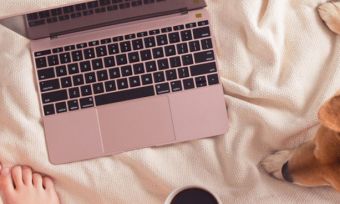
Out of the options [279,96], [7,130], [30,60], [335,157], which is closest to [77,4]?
[30,60]

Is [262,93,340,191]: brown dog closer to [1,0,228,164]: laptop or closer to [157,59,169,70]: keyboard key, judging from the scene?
[1,0,228,164]: laptop

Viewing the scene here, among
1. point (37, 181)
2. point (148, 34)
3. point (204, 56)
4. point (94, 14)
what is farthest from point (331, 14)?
point (37, 181)

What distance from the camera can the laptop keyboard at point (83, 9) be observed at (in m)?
0.98

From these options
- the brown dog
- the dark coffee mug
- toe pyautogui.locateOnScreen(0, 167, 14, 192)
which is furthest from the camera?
toe pyautogui.locateOnScreen(0, 167, 14, 192)

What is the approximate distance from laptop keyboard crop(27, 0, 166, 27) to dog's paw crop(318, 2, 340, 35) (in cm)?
35

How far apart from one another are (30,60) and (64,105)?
0.40 ft

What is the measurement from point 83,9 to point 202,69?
27cm

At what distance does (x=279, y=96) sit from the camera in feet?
3.31

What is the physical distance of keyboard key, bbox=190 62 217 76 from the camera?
998 mm

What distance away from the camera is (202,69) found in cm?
100

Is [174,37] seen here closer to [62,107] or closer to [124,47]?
[124,47]

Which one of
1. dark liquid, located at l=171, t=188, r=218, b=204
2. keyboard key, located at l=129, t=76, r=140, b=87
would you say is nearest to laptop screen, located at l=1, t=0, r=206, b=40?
keyboard key, located at l=129, t=76, r=140, b=87

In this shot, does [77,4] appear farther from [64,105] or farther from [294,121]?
[294,121]

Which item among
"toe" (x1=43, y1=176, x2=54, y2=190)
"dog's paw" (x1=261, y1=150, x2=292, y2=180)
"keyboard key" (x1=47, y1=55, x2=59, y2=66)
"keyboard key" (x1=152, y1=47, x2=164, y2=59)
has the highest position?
"keyboard key" (x1=47, y1=55, x2=59, y2=66)
